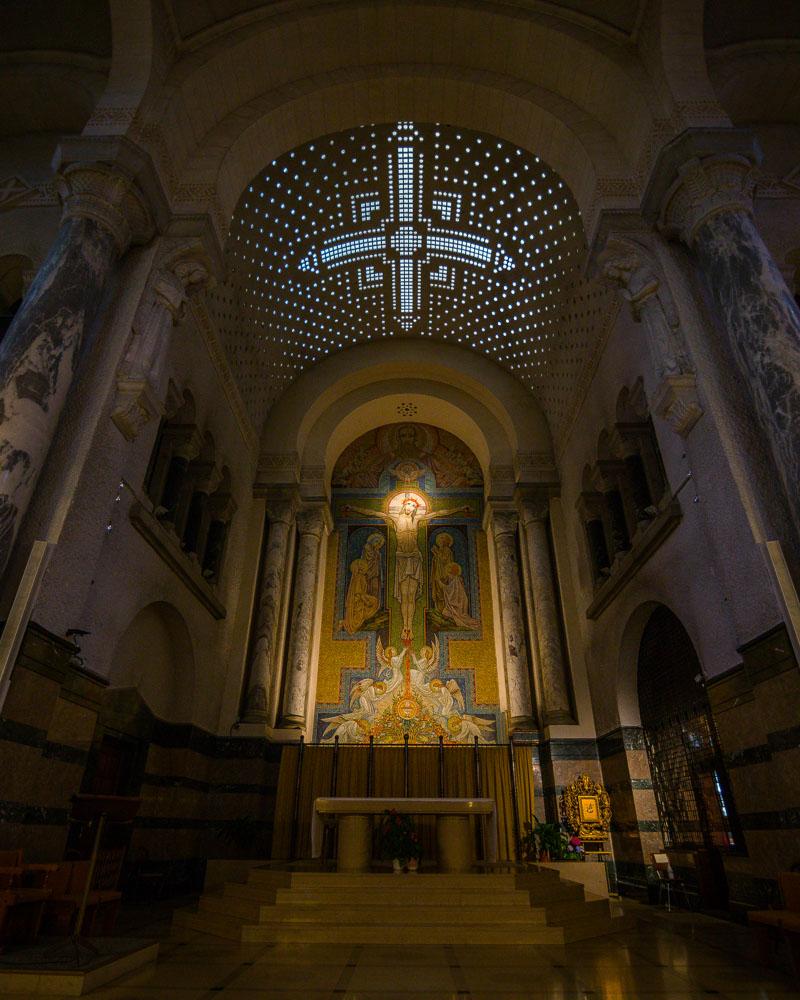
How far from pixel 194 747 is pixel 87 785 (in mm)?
2292

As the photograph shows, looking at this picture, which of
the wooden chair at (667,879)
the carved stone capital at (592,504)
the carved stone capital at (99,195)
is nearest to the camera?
the carved stone capital at (99,195)

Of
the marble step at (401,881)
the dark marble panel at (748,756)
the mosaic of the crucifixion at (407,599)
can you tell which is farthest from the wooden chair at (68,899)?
the mosaic of the crucifixion at (407,599)

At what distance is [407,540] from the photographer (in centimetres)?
1435

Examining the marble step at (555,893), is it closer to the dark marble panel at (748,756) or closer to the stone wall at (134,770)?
the dark marble panel at (748,756)

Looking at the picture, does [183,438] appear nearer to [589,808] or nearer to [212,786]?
[212,786]

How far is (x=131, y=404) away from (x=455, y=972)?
5.90 meters

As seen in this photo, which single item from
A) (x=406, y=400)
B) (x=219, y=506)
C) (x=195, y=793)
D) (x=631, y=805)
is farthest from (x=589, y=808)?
(x=406, y=400)

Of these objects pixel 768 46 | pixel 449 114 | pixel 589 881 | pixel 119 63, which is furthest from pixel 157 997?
pixel 768 46

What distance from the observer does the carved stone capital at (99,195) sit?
674cm

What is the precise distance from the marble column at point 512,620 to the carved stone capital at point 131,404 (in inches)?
323

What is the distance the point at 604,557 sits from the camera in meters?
10.7

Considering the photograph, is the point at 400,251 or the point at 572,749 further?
the point at 400,251

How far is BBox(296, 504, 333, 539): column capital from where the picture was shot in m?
13.1

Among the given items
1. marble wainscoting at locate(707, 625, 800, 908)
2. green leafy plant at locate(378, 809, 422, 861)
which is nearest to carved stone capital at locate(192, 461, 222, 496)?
green leafy plant at locate(378, 809, 422, 861)
